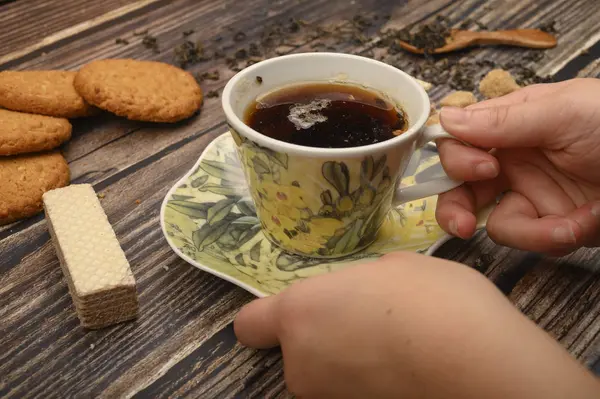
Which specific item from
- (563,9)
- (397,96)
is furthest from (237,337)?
(563,9)

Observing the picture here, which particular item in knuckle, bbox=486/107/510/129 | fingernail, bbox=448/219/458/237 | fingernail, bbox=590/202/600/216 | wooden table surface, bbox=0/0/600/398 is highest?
knuckle, bbox=486/107/510/129

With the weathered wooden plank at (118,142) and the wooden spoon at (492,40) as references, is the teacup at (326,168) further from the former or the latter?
the wooden spoon at (492,40)

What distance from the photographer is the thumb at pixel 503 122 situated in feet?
2.79

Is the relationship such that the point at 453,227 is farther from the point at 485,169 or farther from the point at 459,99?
the point at 459,99

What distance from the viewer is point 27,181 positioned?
107cm

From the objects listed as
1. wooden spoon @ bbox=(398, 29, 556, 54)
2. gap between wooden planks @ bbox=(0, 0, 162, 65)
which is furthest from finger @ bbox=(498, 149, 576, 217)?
gap between wooden planks @ bbox=(0, 0, 162, 65)

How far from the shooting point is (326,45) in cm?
160

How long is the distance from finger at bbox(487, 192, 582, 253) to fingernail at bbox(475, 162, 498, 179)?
104 millimetres

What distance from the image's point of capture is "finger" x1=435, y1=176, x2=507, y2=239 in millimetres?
879

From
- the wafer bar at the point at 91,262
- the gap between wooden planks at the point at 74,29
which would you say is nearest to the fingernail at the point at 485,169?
the wafer bar at the point at 91,262

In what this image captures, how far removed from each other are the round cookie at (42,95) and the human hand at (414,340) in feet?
2.54

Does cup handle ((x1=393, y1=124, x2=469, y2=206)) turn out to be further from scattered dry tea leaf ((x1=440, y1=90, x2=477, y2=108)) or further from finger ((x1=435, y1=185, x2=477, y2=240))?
A: scattered dry tea leaf ((x1=440, y1=90, x2=477, y2=108))

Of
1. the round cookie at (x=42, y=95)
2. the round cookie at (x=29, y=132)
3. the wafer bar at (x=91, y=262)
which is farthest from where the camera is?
the round cookie at (x=42, y=95)

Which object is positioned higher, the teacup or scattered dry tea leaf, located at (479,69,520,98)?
the teacup
